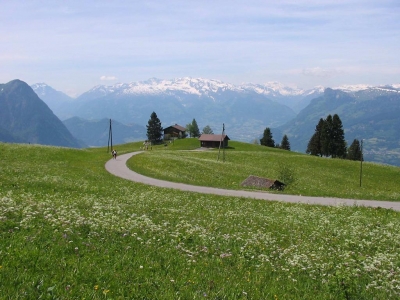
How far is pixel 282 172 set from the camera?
5072cm

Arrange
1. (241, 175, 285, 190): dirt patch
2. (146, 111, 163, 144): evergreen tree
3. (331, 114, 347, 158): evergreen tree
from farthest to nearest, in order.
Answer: (146, 111, 163, 144): evergreen tree, (331, 114, 347, 158): evergreen tree, (241, 175, 285, 190): dirt patch

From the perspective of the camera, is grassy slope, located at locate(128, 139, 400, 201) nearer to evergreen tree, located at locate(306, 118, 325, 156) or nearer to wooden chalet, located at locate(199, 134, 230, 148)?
wooden chalet, located at locate(199, 134, 230, 148)

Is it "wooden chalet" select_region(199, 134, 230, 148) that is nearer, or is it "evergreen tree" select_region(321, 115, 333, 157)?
"evergreen tree" select_region(321, 115, 333, 157)

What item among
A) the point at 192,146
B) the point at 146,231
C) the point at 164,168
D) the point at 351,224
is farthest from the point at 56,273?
the point at 192,146

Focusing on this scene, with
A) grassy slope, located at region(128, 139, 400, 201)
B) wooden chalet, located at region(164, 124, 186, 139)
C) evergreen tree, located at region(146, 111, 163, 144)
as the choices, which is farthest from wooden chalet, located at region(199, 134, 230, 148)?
grassy slope, located at region(128, 139, 400, 201)

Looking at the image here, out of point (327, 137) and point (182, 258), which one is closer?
point (182, 258)

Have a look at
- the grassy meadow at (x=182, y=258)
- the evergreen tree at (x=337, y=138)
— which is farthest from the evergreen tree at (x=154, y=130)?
the grassy meadow at (x=182, y=258)

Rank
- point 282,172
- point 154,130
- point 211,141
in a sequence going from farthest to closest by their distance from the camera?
point 154,130, point 211,141, point 282,172

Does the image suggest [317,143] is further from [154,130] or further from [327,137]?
[154,130]

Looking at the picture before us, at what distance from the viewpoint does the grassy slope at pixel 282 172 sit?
51.2 metres

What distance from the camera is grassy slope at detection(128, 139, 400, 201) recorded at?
51.2m

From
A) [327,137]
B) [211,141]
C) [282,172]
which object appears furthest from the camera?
[211,141]

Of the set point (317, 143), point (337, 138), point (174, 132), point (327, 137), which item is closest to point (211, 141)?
point (174, 132)

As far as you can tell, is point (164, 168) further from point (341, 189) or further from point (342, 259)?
point (342, 259)
